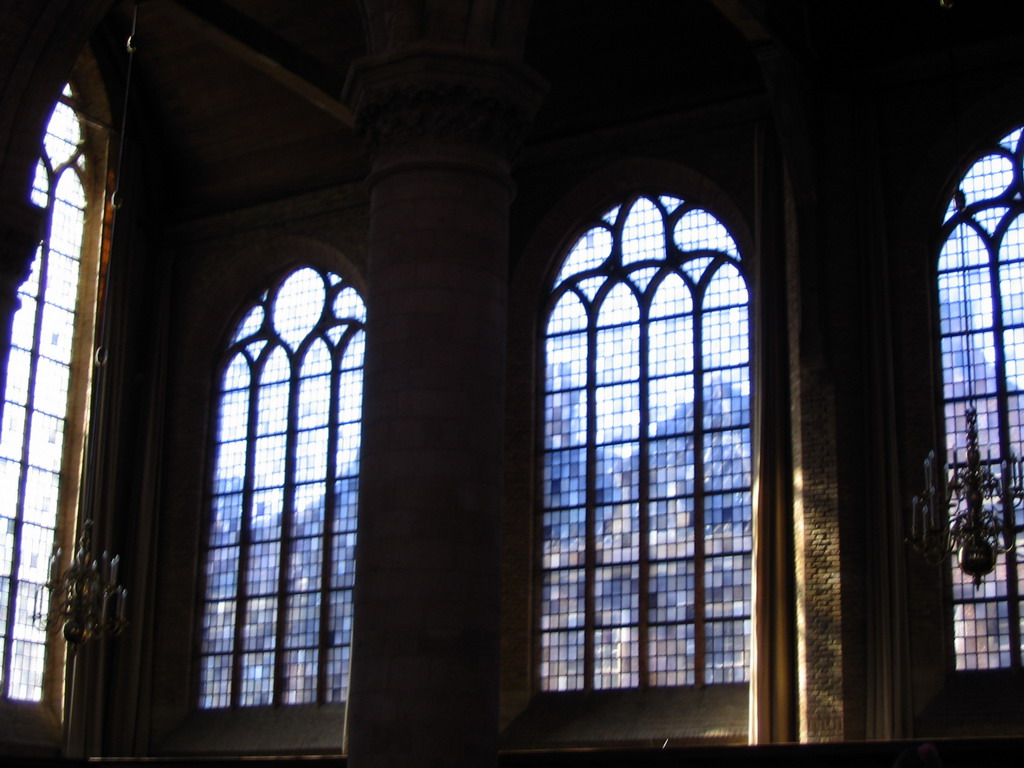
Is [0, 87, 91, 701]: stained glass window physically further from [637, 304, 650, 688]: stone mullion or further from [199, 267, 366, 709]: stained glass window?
[637, 304, 650, 688]: stone mullion

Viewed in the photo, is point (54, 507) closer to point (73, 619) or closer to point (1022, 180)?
point (73, 619)

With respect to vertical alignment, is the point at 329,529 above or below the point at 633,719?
above

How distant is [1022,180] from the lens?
16.4 m

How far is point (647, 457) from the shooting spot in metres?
17.6

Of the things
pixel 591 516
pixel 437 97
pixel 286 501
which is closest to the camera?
pixel 437 97

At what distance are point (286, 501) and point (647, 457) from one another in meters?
4.66

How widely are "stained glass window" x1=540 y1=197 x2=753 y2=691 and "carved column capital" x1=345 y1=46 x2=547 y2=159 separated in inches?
297

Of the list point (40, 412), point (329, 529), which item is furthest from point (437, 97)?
point (40, 412)

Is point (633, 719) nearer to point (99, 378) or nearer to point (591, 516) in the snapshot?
point (591, 516)

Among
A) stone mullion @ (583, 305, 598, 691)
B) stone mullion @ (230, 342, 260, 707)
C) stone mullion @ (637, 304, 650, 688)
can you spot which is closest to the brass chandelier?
stone mullion @ (637, 304, 650, 688)

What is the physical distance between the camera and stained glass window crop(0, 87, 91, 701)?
1878 centimetres

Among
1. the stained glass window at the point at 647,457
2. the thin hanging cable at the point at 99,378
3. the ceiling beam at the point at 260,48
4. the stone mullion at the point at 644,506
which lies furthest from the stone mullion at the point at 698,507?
the thin hanging cable at the point at 99,378

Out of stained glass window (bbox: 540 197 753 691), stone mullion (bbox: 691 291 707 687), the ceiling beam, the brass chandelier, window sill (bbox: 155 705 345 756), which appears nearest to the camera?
the brass chandelier

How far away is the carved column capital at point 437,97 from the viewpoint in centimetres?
1017
